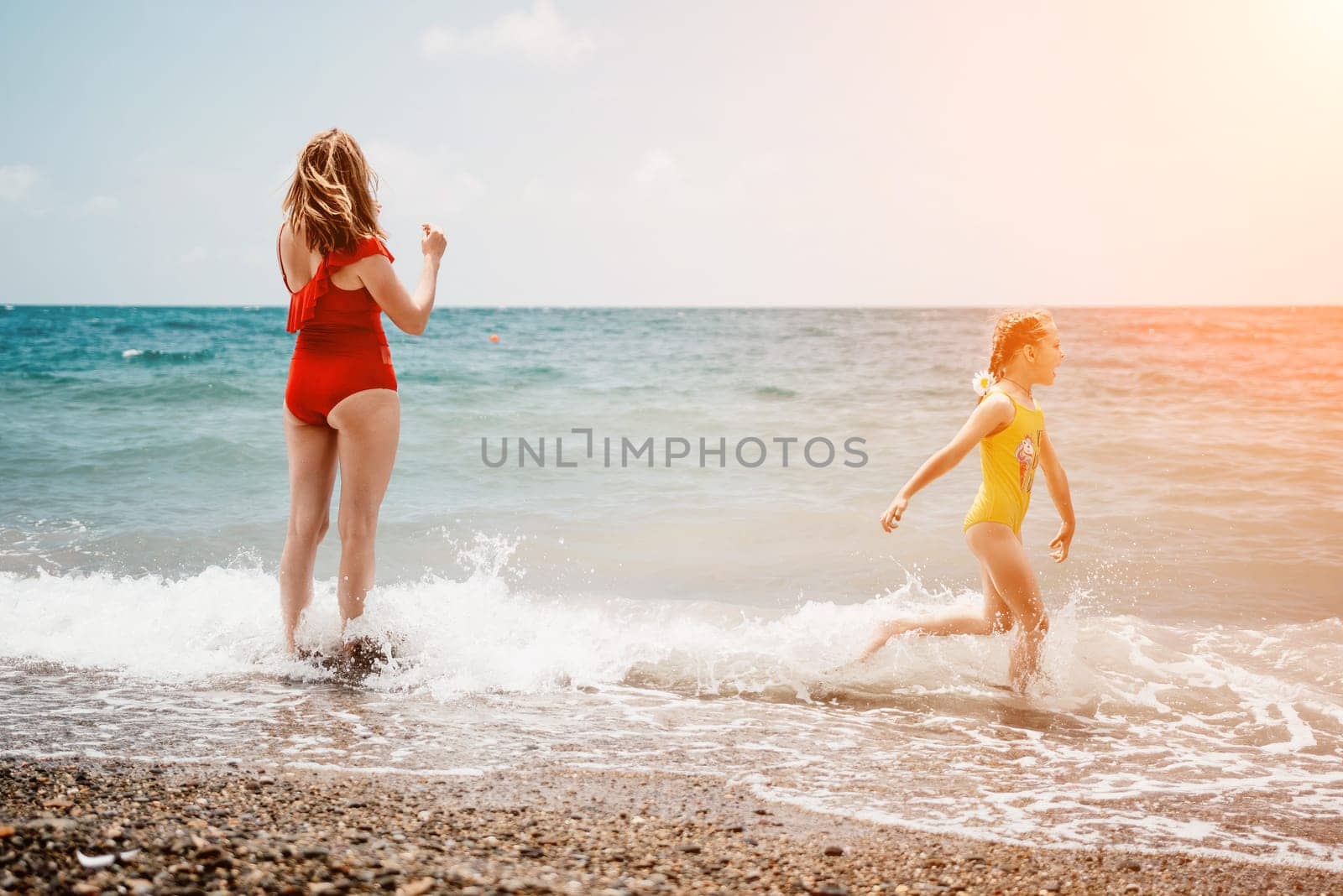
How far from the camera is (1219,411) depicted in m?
15.2

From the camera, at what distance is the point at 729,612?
6332mm

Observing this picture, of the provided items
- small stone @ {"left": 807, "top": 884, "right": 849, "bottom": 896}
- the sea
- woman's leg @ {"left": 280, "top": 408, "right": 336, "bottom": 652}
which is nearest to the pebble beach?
A: small stone @ {"left": 807, "top": 884, "right": 849, "bottom": 896}

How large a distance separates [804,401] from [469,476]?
7.82m

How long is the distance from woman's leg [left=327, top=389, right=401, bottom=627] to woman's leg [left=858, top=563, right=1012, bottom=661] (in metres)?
2.48

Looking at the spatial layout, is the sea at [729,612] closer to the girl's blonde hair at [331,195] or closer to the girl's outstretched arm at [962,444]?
the girl's outstretched arm at [962,444]

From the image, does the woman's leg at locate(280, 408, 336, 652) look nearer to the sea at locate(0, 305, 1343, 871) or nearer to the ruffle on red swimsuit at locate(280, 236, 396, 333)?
the sea at locate(0, 305, 1343, 871)

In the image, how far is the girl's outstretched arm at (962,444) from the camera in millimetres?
4281

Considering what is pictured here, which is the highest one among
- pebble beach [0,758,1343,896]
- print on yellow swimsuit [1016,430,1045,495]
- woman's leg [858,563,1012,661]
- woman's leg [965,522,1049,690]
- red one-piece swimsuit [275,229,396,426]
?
red one-piece swimsuit [275,229,396,426]

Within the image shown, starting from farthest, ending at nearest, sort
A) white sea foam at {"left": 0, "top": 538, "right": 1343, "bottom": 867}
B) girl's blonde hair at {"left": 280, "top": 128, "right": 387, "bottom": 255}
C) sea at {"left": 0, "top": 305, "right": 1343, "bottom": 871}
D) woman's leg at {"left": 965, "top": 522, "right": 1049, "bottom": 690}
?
1. woman's leg at {"left": 965, "top": 522, "right": 1049, "bottom": 690}
2. girl's blonde hair at {"left": 280, "top": 128, "right": 387, "bottom": 255}
3. sea at {"left": 0, "top": 305, "right": 1343, "bottom": 871}
4. white sea foam at {"left": 0, "top": 538, "right": 1343, "bottom": 867}

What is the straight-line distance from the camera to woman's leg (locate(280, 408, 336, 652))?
14.3ft

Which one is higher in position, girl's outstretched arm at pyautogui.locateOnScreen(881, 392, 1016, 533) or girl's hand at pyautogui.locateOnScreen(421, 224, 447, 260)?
girl's hand at pyautogui.locateOnScreen(421, 224, 447, 260)

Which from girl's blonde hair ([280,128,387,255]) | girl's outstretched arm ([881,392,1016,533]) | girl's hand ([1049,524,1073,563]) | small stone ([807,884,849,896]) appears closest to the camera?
small stone ([807,884,849,896])

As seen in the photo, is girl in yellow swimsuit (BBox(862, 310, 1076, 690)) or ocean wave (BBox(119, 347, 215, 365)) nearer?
girl in yellow swimsuit (BBox(862, 310, 1076, 690))

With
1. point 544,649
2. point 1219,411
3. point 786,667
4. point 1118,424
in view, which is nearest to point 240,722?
point 544,649
